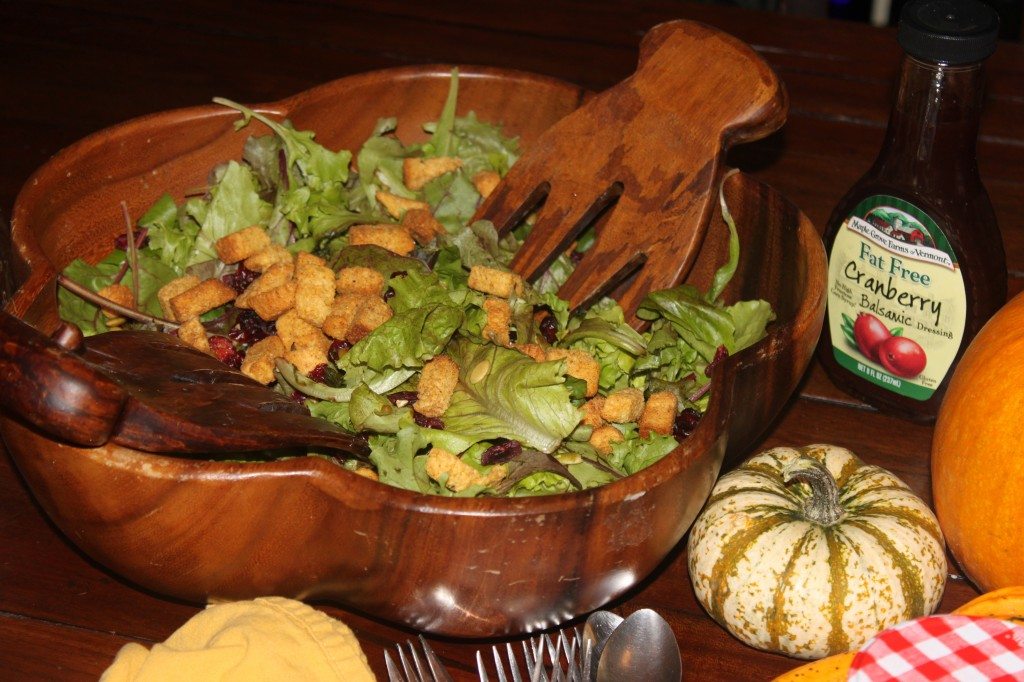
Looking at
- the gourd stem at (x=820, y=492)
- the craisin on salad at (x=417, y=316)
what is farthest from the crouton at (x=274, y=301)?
the gourd stem at (x=820, y=492)

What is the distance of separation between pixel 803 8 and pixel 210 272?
188cm

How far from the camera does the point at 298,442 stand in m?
1.03

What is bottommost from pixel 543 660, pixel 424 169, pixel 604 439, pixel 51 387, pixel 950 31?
pixel 543 660

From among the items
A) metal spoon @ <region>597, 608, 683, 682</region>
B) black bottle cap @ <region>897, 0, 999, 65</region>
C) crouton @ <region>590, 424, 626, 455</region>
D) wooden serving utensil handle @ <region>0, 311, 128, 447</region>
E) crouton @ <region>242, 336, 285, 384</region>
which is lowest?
metal spoon @ <region>597, 608, 683, 682</region>

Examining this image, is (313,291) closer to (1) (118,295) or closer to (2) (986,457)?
(1) (118,295)

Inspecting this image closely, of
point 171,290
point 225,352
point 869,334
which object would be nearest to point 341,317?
point 225,352

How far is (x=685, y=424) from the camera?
1215 millimetres

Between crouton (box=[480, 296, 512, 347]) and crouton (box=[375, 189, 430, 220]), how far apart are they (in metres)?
0.26

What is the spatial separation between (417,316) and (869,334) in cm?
52

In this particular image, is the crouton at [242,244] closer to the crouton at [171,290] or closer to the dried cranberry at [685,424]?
the crouton at [171,290]

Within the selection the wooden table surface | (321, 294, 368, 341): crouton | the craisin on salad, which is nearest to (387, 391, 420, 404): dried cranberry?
the craisin on salad

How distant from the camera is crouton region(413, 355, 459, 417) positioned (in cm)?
120

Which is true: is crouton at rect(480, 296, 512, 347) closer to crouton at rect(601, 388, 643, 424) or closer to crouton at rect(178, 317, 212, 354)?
crouton at rect(601, 388, 643, 424)

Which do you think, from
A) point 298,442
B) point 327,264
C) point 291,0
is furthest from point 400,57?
point 298,442
